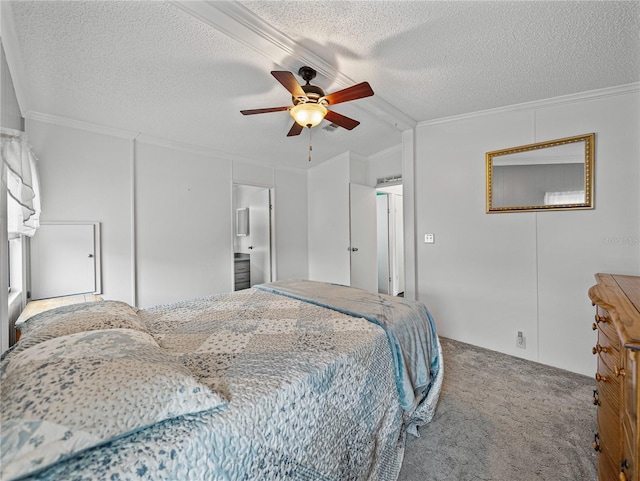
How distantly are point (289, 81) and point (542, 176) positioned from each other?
2496 mm

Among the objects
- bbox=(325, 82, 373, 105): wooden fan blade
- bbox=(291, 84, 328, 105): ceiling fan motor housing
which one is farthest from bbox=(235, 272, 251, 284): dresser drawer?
bbox=(325, 82, 373, 105): wooden fan blade

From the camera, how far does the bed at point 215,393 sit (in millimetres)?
631

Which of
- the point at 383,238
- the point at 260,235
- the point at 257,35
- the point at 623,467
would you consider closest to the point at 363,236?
the point at 383,238

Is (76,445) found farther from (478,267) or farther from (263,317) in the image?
(478,267)

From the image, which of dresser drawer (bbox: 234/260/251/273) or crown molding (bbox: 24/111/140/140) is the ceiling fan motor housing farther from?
dresser drawer (bbox: 234/260/251/273)

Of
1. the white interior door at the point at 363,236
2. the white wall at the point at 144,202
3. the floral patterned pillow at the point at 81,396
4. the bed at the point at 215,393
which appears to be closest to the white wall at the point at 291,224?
the white wall at the point at 144,202

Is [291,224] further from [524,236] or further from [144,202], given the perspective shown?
[524,236]

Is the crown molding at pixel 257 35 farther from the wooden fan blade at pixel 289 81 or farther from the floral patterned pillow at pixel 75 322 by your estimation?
the floral patterned pillow at pixel 75 322

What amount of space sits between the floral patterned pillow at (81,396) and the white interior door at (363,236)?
350 cm

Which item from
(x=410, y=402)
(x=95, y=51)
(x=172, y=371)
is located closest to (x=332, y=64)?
(x=95, y=51)

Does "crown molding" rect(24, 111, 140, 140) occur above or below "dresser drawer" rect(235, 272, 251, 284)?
above

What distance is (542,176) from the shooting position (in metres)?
2.55

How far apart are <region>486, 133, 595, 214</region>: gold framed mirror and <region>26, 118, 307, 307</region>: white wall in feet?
10.7

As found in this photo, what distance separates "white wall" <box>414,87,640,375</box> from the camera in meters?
2.24
